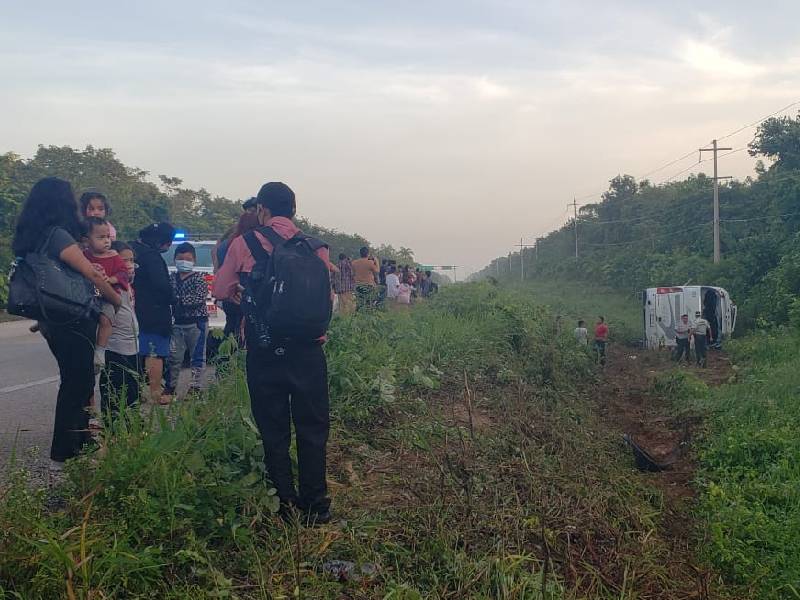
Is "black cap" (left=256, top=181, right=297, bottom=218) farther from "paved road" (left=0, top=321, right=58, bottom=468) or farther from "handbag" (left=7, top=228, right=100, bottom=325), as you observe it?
"paved road" (left=0, top=321, right=58, bottom=468)

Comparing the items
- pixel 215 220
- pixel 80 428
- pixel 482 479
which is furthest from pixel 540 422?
pixel 215 220

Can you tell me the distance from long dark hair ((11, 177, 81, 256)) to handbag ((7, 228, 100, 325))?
1.9 inches

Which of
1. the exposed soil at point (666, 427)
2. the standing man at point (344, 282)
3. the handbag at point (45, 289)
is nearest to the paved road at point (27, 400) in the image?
Result: the handbag at point (45, 289)

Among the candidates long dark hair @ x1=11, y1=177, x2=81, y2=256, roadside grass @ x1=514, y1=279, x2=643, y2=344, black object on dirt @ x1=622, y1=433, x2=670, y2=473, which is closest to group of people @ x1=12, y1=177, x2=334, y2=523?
long dark hair @ x1=11, y1=177, x2=81, y2=256

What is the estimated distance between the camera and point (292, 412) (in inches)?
138

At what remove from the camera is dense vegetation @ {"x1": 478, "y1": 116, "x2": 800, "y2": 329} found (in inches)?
765

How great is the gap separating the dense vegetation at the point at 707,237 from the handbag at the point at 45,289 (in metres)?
15.5

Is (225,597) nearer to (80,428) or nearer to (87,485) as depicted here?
(87,485)

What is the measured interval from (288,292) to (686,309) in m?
16.5

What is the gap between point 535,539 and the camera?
379cm

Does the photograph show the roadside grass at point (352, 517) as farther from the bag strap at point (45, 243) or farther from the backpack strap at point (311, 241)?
the backpack strap at point (311, 241)

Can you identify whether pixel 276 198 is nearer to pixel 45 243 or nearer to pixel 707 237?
pixel 45 243

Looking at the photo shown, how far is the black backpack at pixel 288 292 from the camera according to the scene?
10.8 ft

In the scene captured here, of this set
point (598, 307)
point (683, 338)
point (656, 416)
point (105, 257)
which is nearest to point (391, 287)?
point (683, 338)
